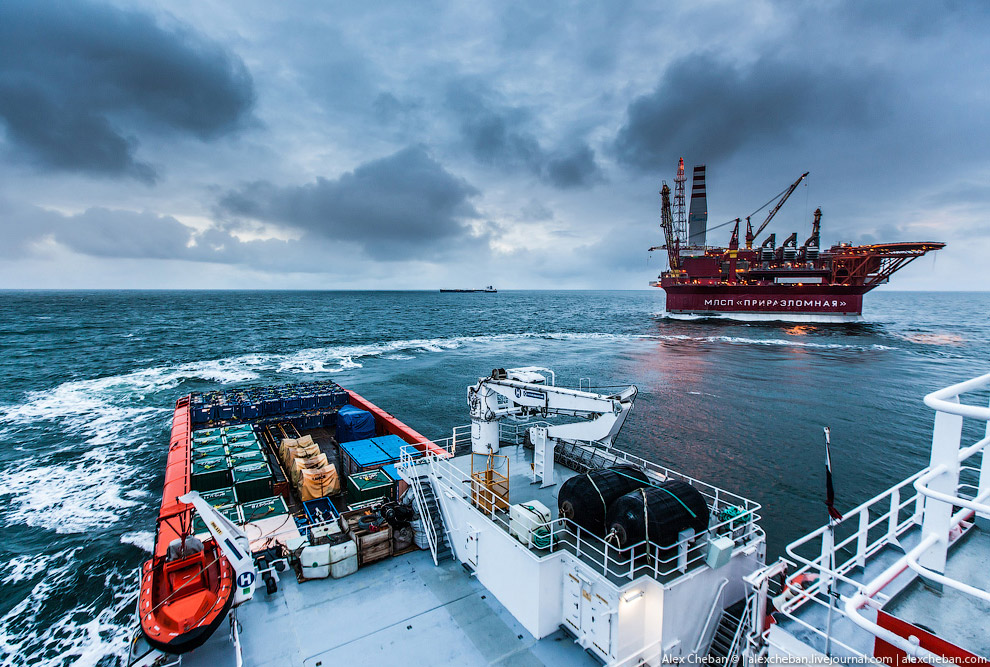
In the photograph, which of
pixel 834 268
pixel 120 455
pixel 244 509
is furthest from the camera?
pixel 834 268

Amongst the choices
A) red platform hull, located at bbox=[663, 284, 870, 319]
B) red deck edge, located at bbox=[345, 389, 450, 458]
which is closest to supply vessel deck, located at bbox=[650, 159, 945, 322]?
red platform hull, located at bbox=[663, 284, 870, 319]

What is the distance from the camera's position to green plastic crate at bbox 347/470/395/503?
57.0ft

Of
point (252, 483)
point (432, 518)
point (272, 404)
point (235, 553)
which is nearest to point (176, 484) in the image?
point (252, 483)

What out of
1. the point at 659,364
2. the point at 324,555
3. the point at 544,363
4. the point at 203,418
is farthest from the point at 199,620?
the point at 659,364

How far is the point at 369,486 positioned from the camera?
1775 centimetres

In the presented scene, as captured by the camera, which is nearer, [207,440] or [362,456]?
[362,456]

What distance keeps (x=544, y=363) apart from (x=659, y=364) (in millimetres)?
13071

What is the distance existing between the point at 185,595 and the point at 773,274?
109 metres

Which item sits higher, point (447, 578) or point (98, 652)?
point (447, 578)

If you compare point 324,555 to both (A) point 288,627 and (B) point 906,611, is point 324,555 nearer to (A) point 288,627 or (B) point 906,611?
(A) point 288,627

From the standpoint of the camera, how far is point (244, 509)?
55.1ft

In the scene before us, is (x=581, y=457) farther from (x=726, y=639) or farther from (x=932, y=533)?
(x=932, y=533)

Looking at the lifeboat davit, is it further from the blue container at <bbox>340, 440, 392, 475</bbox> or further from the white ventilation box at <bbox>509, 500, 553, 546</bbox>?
the blue container at <bbox>340, 440, 392, 475</bbox>

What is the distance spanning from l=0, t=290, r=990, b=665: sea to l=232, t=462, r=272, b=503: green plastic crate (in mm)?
4435
